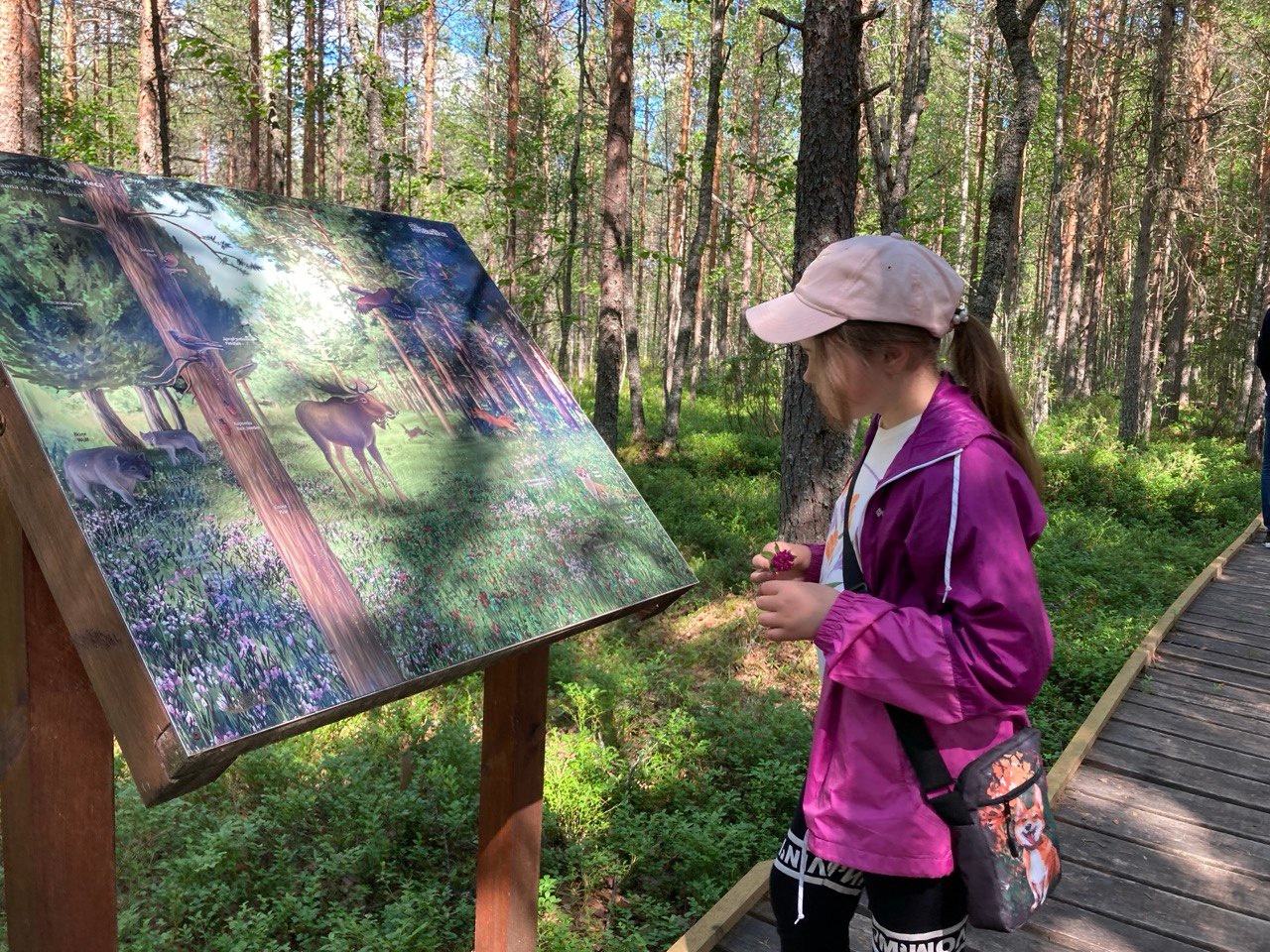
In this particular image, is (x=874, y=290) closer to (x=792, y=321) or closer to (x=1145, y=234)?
(x=792, y=321)

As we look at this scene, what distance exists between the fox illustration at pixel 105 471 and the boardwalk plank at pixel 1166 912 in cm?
329

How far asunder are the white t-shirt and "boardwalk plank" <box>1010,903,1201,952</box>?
6.16 ft

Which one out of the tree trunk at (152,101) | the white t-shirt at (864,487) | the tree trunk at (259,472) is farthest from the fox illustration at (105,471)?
the tree trunk at (152,101)

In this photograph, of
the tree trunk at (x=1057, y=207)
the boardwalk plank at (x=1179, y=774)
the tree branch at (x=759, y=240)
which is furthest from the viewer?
the tree trunk at (x=1057, y=207)

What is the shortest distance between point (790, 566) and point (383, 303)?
1092 millimetres

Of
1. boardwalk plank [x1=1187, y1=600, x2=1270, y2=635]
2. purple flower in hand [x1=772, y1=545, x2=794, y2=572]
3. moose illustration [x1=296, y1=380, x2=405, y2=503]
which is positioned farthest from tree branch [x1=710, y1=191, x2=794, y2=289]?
moose illustration [x1=296, y1=380, x2=405, y2=503]

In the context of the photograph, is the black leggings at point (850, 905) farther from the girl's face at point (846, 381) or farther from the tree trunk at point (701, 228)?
the tree trunk at point (701, 228)

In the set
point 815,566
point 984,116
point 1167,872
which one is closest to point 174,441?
point 815,566

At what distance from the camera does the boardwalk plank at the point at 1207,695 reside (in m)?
4.88

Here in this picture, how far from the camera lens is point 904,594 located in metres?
1.59

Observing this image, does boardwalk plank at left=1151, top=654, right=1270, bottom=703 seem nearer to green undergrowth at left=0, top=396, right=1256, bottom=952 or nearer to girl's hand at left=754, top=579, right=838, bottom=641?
green undergrowth at left=0, top=396, right=1256, bottom=952

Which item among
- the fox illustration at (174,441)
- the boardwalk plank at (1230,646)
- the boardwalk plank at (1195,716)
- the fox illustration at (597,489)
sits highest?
the fox illustration at (174,441)

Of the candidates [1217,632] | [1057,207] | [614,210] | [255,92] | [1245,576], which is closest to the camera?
[1217,632]

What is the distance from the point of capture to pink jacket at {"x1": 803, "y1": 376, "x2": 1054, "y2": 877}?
1.48m
